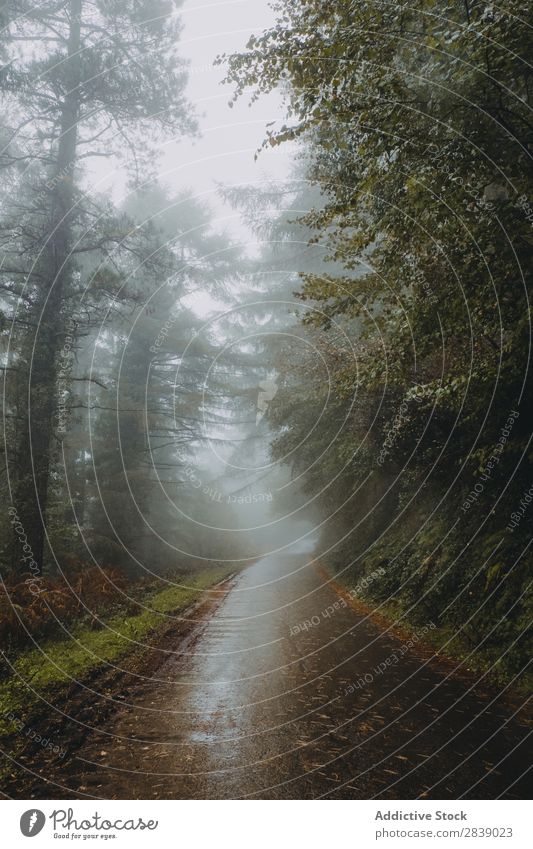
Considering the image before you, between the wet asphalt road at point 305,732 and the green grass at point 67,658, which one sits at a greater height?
the green grass at point 67,658

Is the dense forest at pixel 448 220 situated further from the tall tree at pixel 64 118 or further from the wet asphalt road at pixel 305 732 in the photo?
the tall tree at pixel 64 118

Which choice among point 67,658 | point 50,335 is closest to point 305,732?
point 67,658

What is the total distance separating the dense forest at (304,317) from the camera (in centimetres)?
526

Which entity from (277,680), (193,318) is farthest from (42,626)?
(193,318)

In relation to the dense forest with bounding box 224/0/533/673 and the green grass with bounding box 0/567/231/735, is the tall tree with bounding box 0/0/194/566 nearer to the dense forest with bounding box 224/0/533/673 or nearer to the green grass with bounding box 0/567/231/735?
the green grass with bounding box 0/567/231/735

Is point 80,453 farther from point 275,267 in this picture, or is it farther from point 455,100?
point 455,100

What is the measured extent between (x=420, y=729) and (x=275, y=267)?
2084cm

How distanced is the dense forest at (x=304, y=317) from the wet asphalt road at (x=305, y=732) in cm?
99

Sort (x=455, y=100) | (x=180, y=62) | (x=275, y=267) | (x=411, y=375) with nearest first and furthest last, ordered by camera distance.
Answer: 1. (x=455, y=100)
2. (x=411, y=375)
3. (x=180, y=62)
4. (x=275, y=267)

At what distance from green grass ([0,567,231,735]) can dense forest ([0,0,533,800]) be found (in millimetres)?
60

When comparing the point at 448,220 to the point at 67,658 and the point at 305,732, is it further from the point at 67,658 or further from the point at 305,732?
the point at 67,658

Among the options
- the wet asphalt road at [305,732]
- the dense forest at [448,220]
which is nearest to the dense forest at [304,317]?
the dense forest at [448,220]

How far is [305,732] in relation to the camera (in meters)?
4.62

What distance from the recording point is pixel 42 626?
328 inches
